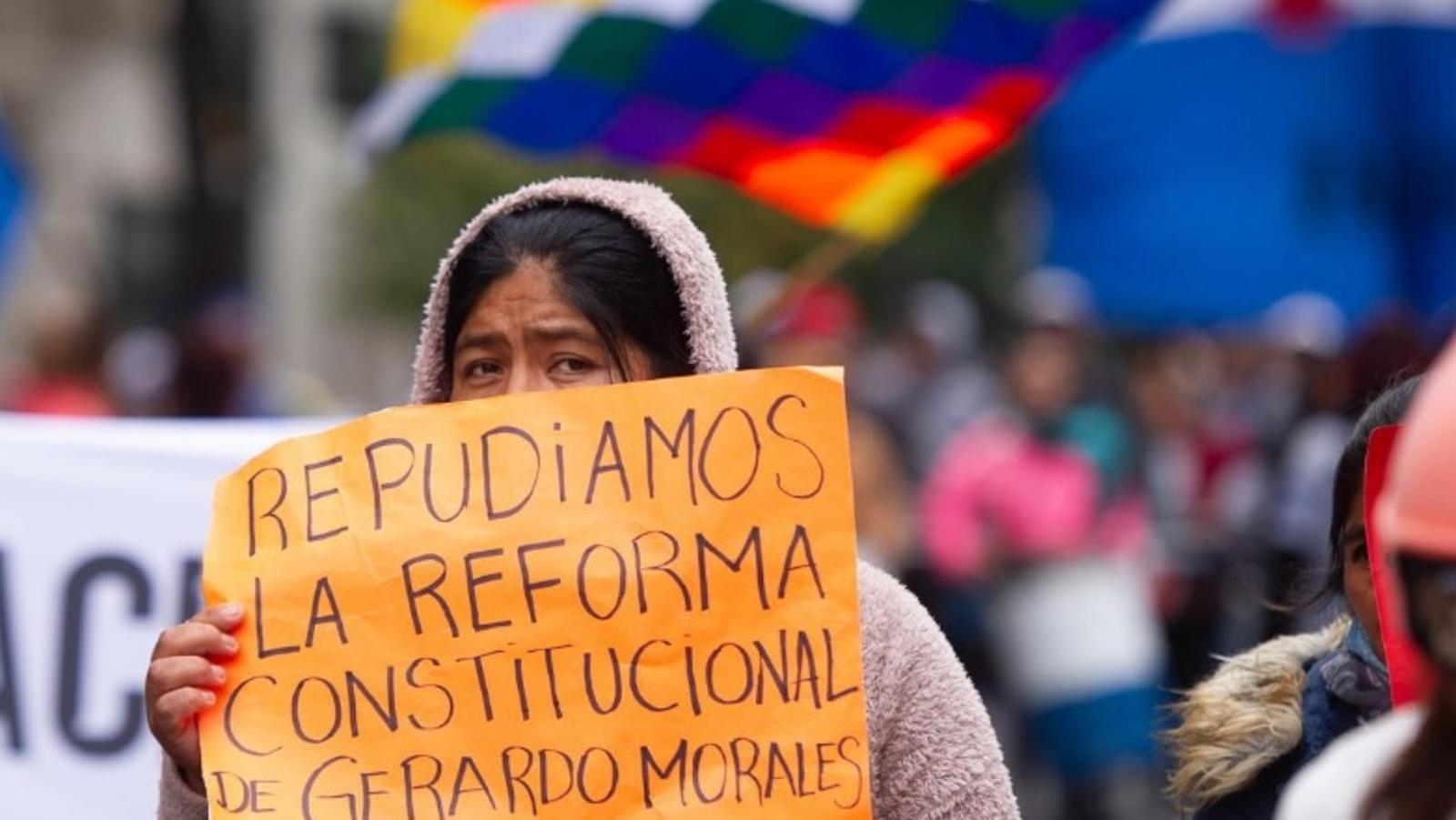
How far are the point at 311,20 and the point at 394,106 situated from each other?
19.4m

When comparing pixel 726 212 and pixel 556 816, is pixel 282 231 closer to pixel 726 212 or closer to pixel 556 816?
pixel 726 212

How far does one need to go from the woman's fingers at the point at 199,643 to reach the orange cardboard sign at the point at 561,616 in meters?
0.03

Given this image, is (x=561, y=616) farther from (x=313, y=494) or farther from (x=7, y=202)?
(x=7, y=202)

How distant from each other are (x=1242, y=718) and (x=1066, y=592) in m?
5.62

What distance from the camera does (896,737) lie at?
279 centimetres

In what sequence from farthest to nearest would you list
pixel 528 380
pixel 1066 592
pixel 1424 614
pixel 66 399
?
pixel 1066 592 → pixel 66 399 → pixel 528 380 → pixel 1424 614

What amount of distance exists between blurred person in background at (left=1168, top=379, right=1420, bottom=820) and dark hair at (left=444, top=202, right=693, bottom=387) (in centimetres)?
72

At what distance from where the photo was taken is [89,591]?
158 inches

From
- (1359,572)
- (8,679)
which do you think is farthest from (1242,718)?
(8,679)

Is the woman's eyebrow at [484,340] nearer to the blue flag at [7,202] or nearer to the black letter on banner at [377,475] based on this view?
the black letter on banner at [377,475]

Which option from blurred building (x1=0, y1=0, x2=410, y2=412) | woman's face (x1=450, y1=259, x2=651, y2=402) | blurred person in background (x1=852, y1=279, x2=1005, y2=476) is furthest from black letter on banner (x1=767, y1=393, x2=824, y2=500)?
blurred building (x1=0, y1=0, x2=410, y2=412)

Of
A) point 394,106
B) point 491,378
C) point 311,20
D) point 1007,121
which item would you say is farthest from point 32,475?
point 311,20

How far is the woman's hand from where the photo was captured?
2.67 meters

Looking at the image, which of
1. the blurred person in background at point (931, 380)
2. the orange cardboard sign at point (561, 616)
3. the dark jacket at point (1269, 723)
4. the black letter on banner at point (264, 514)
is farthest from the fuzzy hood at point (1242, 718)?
the blurred person in background at point (931, 380)
